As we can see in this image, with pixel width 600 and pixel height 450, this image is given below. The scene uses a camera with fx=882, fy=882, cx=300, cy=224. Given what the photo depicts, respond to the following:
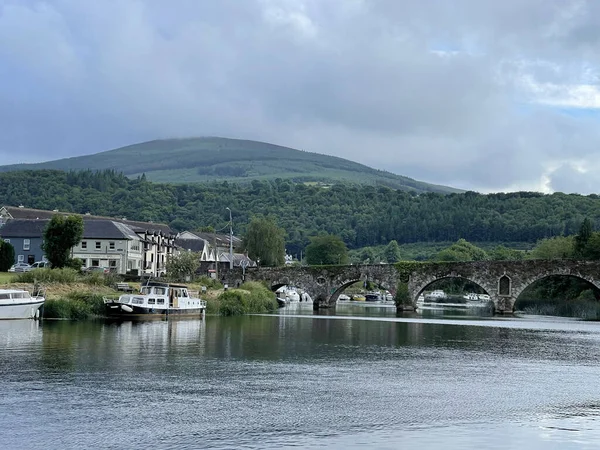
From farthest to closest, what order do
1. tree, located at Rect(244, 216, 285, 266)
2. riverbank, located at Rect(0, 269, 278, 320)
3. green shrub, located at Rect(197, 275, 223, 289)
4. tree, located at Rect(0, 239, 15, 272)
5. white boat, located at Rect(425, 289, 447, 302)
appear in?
white boat, located at Rect(425, 289, 447, 302)
tree, located at Rect(244, 216, 285, 266)
green shrub, located at Rect(197, 275, 223, 289)
tree, located at Rect(0, 239, 15, 272)
riverbank, located at Rect(0, 269, 278, 320)

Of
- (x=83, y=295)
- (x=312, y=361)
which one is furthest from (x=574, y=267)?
(x=312, y=361)

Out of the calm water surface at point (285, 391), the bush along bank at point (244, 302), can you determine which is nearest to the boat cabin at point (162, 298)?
the bush along bank at point (244, 302)

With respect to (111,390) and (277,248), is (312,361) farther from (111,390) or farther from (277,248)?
(277,248)

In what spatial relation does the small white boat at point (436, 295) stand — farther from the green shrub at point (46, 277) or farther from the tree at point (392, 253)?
the green shrub at point (46, 277)

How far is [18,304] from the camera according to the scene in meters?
52.6

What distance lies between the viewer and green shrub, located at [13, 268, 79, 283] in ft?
200

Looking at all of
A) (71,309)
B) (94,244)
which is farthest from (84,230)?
(71,309)

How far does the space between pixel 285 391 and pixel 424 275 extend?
6385 cm

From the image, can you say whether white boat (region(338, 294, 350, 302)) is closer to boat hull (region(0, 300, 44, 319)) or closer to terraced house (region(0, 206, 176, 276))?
terraced house (region(0, 206, 176, 276))

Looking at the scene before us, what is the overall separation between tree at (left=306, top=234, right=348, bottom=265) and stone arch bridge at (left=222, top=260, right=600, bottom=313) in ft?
148

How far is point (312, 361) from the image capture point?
37.8 meters

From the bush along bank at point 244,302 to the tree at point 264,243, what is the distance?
36368 mm

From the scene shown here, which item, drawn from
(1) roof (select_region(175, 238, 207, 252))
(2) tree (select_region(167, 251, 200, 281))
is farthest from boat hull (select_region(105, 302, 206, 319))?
(1) roof (select_region(175, 238, 207, 252))

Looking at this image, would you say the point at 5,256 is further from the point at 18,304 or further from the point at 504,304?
the point at 504,304
